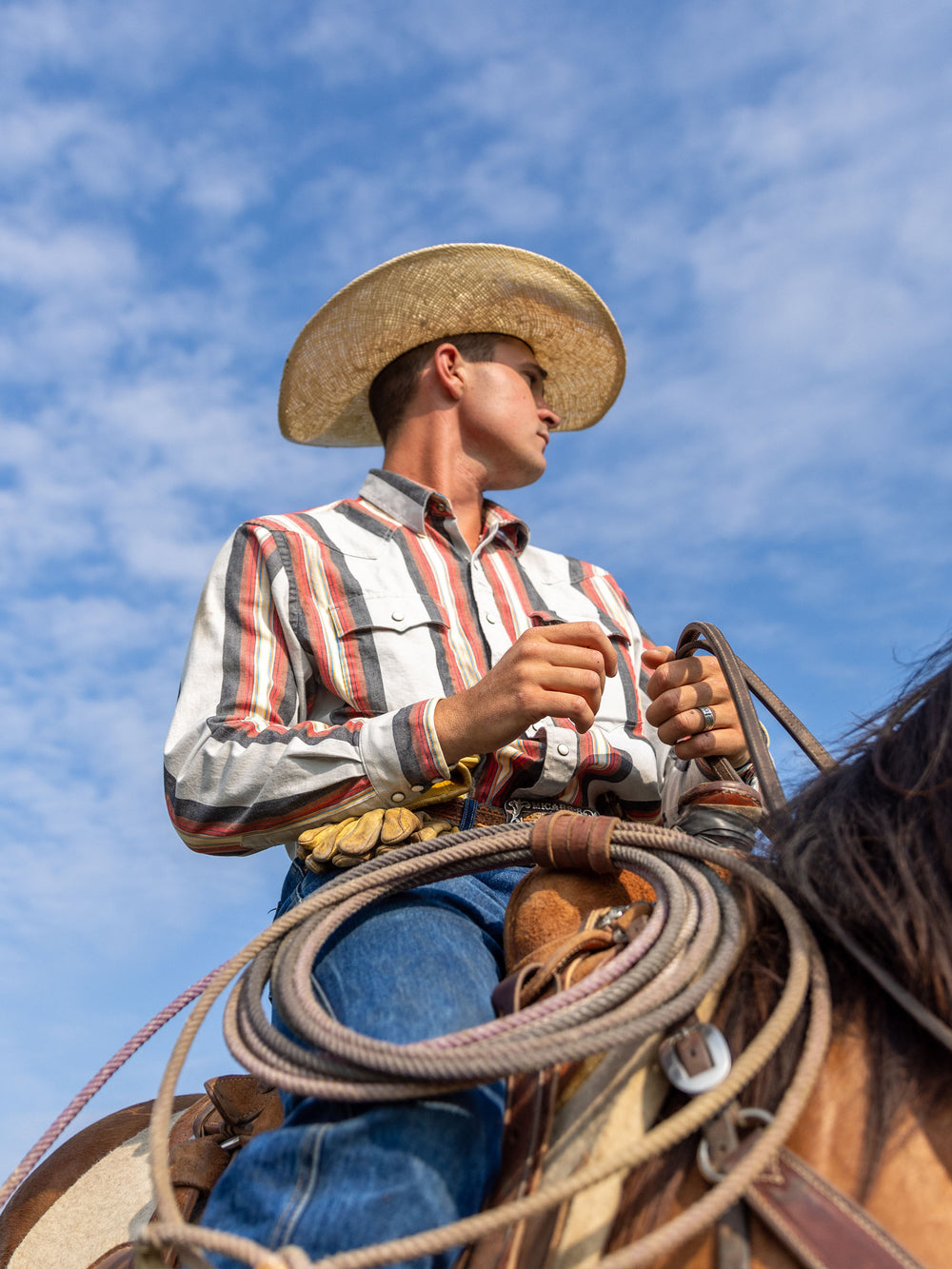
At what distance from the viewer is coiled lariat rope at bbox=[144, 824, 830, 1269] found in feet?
3.43

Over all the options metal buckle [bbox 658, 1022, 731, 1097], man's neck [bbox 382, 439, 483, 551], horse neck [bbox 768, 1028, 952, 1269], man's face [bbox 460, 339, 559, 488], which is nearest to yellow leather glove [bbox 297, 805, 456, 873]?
metal buckle [bbox 658, 1022, 731, 1097]

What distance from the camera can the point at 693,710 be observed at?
2.05m

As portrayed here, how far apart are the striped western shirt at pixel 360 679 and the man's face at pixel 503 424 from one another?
26 cm

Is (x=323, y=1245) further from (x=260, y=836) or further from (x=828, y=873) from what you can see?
(x=260, y=836)

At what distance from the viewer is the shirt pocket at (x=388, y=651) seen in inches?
88.2

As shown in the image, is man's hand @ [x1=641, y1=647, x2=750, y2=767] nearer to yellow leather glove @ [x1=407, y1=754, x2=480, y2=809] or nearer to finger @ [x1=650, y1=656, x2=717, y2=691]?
finger @ [x1=650, y1=656, x2=717, y2=691]

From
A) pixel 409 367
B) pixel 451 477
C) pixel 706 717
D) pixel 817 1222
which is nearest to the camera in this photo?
pixel 817 1222

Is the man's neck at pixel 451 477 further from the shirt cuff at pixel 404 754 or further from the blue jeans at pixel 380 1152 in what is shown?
the blue jeans at pixel 380 1152

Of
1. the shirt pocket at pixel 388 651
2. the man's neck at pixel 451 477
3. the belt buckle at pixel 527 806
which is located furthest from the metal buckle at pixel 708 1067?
the man's neck at pixel 451 477

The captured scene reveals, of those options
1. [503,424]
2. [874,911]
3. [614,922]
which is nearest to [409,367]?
[503,424]

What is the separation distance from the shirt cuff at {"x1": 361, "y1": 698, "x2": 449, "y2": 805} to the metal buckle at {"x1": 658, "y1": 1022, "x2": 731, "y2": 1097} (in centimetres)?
81

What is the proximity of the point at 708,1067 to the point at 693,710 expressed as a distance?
97 cm

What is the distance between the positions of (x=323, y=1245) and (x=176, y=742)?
112 centimetres

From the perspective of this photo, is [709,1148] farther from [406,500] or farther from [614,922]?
[406,500]
